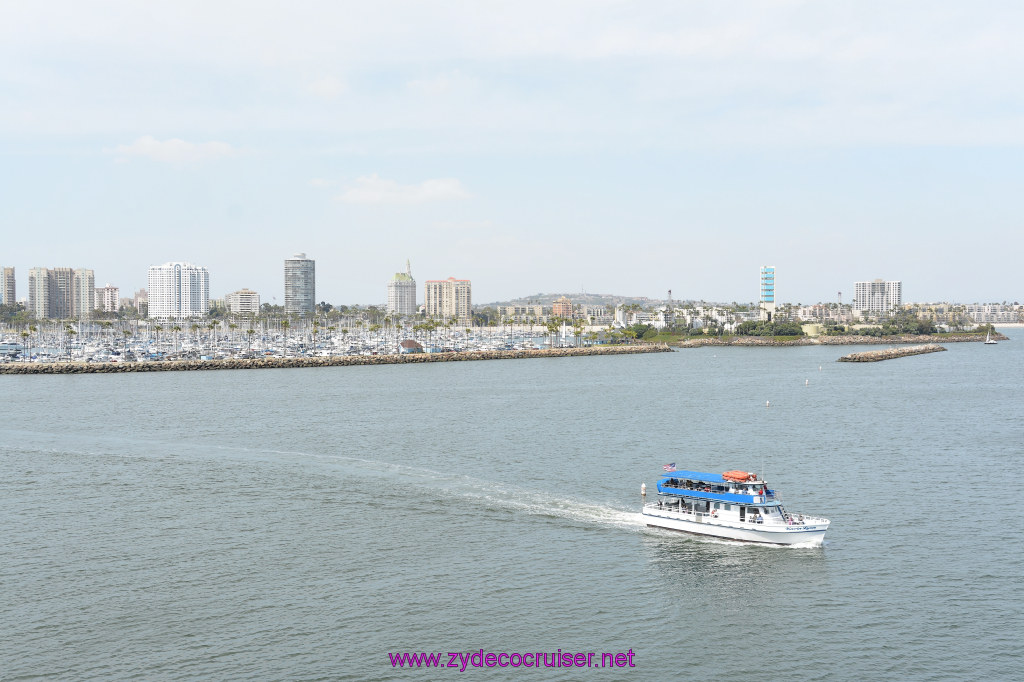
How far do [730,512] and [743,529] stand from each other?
778 mm

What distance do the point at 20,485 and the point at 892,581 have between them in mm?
37334

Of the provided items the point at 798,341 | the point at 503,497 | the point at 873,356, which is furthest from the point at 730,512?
the point at 798,341

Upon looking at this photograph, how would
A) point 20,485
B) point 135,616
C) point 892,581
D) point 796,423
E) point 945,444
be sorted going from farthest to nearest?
point 796,423
point 945,444
point 20,485
point 892,581
point 135,616

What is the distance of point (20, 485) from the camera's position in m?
40.0

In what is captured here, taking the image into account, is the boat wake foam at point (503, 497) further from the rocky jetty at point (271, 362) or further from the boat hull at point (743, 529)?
the rocky jetty at point (271, 362)

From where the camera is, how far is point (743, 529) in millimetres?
30625

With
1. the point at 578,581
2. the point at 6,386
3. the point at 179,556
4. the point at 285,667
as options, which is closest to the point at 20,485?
the point at 179,556

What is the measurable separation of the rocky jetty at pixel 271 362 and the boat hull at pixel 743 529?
95255 millimetres

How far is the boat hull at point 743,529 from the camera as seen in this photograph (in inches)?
1169

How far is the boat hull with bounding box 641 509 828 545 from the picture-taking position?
Answer: 2969 cm

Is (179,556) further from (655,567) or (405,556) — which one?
(655,567)

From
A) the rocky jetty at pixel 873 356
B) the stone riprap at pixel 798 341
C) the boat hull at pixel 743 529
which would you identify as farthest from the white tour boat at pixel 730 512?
the stone riprap at pixel 798 341

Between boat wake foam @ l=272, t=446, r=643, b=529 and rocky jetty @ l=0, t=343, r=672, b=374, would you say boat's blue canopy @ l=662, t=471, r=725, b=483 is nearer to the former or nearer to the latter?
boat wake foam @ l=272, t=446, r=643, b=529

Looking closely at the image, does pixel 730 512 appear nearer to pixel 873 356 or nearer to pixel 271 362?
pixel 271 362
